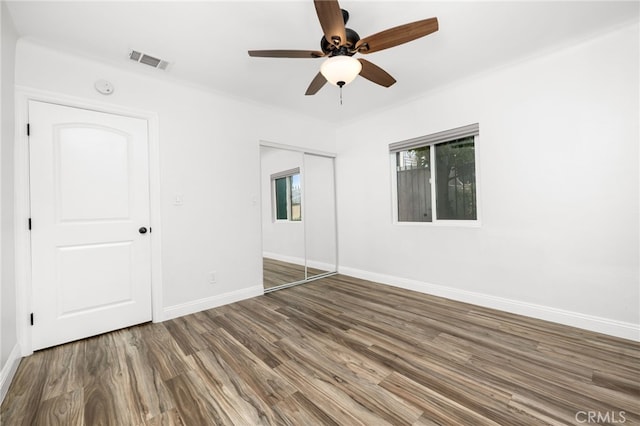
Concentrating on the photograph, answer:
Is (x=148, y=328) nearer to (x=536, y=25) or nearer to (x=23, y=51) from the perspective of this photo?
(x=23, y=51)

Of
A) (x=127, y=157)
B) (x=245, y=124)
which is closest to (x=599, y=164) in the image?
(x=245, y=124)

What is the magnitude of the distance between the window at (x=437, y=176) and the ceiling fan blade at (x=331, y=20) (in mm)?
2008

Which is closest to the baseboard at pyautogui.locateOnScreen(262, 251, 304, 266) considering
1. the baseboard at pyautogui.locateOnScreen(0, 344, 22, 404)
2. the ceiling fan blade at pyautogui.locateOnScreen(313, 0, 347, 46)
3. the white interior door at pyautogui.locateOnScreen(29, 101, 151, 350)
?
the white interior door at pyautogui.locateOnScreen(29, 101, 151, 350)

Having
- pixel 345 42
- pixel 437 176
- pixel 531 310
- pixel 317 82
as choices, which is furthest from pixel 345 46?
pixel 531 310

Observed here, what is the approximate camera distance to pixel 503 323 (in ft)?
8.25

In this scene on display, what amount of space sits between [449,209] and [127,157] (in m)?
3.59

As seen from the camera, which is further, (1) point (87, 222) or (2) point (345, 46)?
(1) point (87, 222)

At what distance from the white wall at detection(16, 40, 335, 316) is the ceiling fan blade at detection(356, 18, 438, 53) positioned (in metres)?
2.01

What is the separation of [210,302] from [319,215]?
208 centimetres

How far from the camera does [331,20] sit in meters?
1.60

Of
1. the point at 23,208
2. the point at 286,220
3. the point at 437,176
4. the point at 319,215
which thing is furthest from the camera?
the point at 319,215

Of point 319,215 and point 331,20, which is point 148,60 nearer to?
point 331,20

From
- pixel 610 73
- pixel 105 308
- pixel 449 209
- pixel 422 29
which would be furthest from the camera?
pixel 449 209

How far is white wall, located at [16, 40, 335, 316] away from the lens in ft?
8.11
